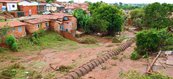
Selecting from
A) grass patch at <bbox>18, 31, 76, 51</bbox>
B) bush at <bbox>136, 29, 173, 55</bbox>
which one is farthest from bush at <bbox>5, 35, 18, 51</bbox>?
bush at <bbox>136, 29, 173, 55</bbox>

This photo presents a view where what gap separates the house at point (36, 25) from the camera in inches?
1492

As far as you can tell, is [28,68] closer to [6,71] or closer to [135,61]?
[6,71]

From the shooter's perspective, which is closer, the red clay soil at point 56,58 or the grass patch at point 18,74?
the grass patch at point 18,74

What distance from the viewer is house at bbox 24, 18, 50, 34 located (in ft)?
124

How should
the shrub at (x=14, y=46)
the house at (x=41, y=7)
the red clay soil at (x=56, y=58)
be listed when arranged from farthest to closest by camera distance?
the house at (x=41, y=7)
the shrub at (x=14, y=46)
the red clay soil at (x=56, y=58)

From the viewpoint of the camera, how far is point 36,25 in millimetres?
39156

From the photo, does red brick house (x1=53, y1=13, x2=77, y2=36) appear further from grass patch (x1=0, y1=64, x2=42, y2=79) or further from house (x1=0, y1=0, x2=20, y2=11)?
grass patch (x1=0, y1=64, x2=42, y2=79)

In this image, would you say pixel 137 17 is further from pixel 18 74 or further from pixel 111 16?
pixel 18 74

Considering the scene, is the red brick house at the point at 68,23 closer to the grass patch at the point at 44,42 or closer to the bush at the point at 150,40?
the grass patch at the point at 44,42

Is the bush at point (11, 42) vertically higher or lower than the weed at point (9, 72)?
higher

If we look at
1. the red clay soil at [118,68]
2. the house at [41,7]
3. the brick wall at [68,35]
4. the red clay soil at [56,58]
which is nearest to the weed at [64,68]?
the red clay soil at [56,58]

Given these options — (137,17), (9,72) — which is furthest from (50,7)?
(9,72)

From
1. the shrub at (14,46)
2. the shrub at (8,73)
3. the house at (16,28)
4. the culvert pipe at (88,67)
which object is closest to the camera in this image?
the culvert pipe at (88,67)

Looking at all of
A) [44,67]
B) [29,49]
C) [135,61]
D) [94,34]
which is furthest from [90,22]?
[44,67]
